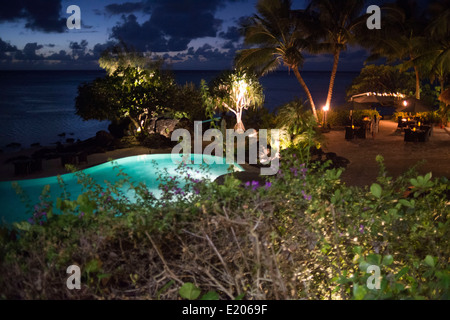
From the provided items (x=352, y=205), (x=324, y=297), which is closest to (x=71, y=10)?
(x=352, y=205)

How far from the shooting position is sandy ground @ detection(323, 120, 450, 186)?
8.61m

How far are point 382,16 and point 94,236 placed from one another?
17.6 m

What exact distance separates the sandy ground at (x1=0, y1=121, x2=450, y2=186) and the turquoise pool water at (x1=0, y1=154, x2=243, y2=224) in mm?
340

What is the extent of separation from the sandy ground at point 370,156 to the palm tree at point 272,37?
3.36 metres

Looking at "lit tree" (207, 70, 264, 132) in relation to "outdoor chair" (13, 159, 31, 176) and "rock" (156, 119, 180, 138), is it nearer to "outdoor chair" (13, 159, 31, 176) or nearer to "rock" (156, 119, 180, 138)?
"rock" (156, 119, 180, 138)

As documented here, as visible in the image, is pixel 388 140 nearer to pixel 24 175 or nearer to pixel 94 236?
pixel 24 175

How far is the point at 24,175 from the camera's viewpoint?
30.2ft

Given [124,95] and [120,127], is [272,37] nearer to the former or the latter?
[124,95]

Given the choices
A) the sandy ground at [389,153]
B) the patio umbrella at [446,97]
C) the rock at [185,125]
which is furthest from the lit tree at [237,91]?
the patio umbrella at [446,97]

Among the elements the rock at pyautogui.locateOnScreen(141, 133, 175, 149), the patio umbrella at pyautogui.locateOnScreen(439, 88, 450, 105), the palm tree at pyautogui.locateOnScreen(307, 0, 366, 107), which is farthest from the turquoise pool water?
the patio umbrella at pyautogui.locateOnScreen(439, 88, 450, 105)

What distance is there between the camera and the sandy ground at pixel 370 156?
8.77m
